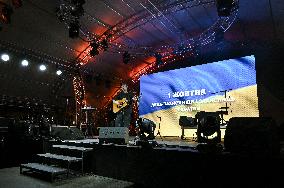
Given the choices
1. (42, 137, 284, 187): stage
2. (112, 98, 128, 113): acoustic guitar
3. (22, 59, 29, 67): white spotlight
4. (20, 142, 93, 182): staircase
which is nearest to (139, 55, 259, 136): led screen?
(112, 98, 128, 113): acoustic guitar

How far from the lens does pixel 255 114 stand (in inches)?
339

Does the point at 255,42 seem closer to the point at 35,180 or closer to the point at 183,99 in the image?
the point at 183,99

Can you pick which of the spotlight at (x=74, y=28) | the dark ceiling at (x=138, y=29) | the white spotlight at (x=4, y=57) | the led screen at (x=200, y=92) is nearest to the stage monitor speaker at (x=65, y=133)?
the spotlight at (x=74, y=28)

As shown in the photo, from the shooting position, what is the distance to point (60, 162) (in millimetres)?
5688

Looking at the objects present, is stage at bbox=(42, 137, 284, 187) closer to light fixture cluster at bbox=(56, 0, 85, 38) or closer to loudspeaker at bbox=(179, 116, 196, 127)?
loudspeaker at bbox=(179, 116, 196, 127)

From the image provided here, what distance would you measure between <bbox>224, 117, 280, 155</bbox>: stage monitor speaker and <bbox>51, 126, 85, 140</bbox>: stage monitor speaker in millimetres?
4855

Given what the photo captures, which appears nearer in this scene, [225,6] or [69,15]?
[225,6]

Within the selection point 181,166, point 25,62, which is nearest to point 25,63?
point 25,62

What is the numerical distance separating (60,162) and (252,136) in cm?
441

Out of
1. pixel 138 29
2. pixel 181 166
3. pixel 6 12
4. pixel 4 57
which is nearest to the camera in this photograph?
pixel 181 166

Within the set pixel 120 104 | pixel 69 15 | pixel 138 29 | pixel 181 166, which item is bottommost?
pixel 181 166

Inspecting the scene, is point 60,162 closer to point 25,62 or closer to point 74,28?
point 74,28

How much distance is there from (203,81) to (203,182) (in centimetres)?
707

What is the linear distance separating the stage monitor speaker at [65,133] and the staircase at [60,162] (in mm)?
517
